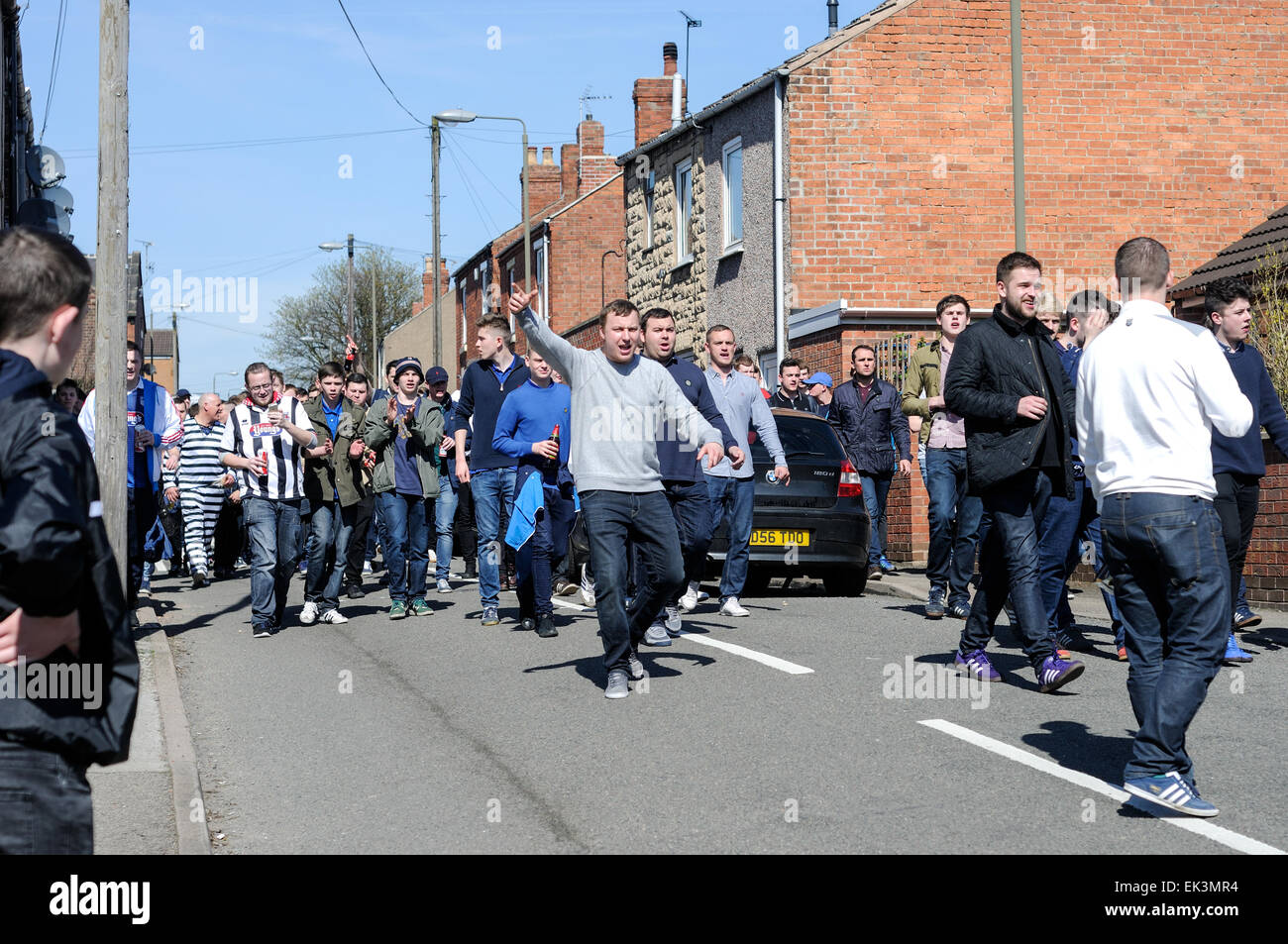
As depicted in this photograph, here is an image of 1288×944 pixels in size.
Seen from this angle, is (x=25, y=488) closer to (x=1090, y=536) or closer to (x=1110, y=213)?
(x=1090, y=536)

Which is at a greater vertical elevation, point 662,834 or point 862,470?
point 862,470

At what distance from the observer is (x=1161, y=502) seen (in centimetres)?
554

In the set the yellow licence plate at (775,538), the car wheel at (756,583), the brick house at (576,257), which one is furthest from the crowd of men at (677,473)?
the brick house at (576,257)

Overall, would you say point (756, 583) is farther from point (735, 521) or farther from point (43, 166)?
point (43, 166)

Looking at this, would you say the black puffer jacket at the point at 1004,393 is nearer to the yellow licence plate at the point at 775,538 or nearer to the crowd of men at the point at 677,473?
the crowd of men at the point at 677,473

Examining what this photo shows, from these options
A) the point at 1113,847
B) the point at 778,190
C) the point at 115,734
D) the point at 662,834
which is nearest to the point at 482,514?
the point at 662,834

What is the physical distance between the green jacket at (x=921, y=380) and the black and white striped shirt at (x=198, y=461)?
29.6 feet

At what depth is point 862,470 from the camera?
14516 millimetres

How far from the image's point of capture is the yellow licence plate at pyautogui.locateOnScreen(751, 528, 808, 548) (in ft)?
42.4

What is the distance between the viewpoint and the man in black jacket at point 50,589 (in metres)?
2.78

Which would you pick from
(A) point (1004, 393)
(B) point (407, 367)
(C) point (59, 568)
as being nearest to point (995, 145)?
(B) point (407, 367)

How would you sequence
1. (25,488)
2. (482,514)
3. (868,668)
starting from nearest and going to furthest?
(25,488)
(868,668)
(482,514)

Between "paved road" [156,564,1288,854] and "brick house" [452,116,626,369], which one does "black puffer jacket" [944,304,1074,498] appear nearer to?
"paved road" [156,564,1288,854]

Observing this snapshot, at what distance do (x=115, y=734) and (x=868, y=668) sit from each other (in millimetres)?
6424
